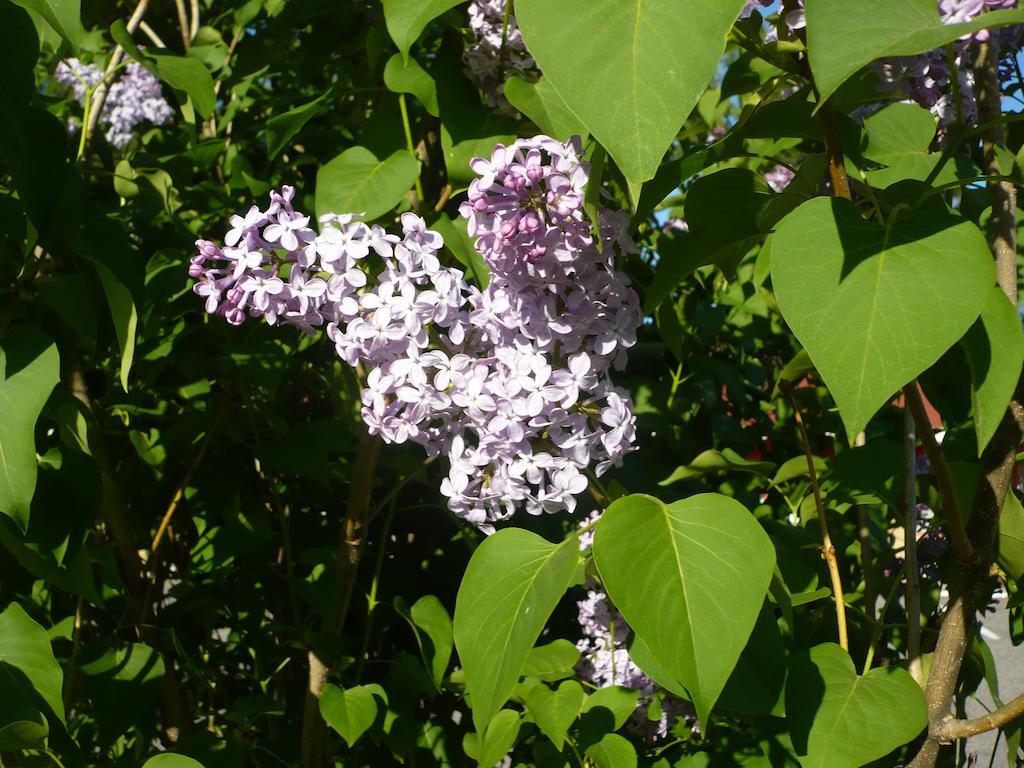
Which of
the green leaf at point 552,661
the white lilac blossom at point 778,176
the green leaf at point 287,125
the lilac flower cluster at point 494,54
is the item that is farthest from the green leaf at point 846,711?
the white lilac blossom at point 778,176

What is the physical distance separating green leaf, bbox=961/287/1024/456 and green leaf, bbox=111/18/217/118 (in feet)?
2.33

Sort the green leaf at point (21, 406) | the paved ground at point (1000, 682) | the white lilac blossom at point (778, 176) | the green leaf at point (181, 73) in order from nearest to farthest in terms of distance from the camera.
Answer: the green leaf at point (21, 406) → the green leaf at point (181, 73) → the white lilac blossom at point (778, 176) → the paved ground at point (1000, 682)

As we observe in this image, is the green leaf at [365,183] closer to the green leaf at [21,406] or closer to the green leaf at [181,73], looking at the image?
the green leaf at [181,73]

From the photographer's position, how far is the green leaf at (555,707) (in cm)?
97

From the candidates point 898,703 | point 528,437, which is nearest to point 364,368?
point 528,437

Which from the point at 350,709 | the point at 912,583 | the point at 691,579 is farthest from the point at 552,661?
the point at 691,579

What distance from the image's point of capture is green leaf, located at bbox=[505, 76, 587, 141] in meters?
0.85

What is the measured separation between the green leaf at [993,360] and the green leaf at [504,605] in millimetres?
267

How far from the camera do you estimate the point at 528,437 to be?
2.56 ft

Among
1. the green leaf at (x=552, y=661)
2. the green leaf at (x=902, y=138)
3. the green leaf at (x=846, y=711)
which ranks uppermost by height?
the green leaf at (x=902, y=138)

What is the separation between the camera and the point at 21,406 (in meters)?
0.80

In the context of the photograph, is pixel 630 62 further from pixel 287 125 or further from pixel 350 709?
pixel 350 709

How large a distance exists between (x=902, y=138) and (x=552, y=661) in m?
0.67

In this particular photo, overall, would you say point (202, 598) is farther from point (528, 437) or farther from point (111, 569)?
point (528, 437)
